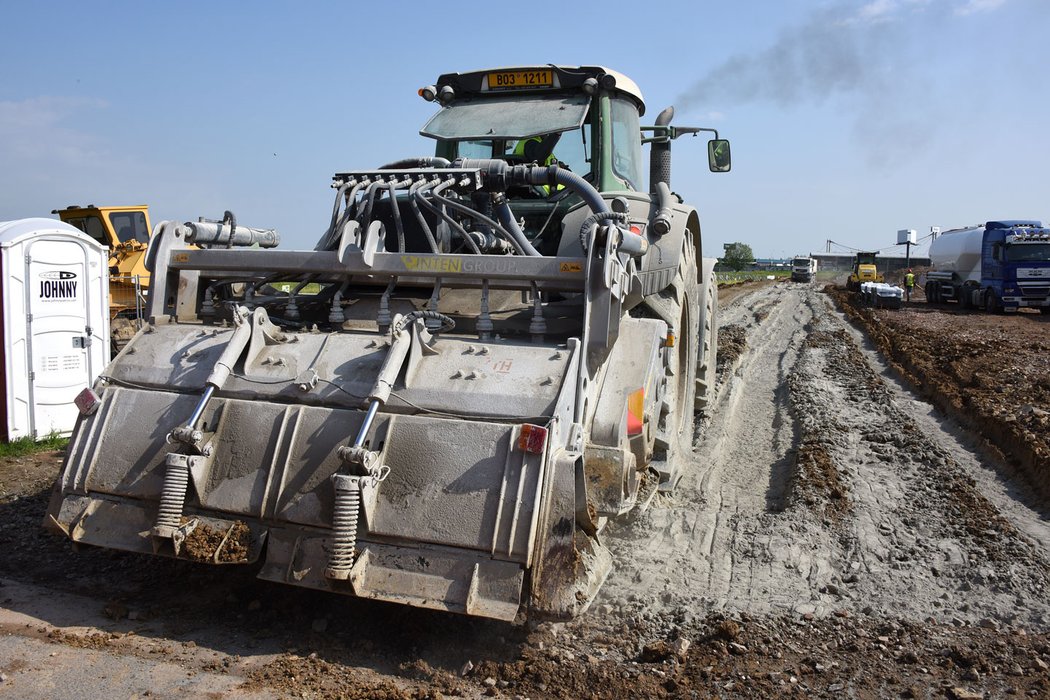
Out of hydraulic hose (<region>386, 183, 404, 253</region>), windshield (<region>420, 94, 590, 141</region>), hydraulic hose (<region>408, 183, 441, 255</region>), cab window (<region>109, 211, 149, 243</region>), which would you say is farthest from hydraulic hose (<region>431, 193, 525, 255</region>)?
cab window (<region>109, 211, 149, 243</region>)

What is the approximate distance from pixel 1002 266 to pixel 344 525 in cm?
2652

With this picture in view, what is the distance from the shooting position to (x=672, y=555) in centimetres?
492

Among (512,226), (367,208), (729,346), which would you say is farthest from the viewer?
(729,346)

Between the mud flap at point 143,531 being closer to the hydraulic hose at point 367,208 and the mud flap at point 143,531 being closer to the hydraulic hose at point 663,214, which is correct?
the hydraulic hose at point 367,208

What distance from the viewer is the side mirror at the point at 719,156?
695 centimetres

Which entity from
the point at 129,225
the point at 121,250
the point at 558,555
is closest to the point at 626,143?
the point at 558,555

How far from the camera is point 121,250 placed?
43.4 feet

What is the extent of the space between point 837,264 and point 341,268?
9363cm

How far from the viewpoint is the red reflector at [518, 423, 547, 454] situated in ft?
11.5

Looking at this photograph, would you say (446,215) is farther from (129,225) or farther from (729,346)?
(129,225)

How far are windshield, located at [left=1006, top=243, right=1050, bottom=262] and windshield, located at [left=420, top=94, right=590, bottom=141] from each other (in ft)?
76.9

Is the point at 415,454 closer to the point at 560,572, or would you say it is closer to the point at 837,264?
the point at 560,572

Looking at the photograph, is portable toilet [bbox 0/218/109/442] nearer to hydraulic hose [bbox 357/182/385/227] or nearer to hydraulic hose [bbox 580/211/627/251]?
hydraulic hose [bbox 357/182/385/227]

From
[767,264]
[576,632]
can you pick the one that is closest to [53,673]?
[576,632]
